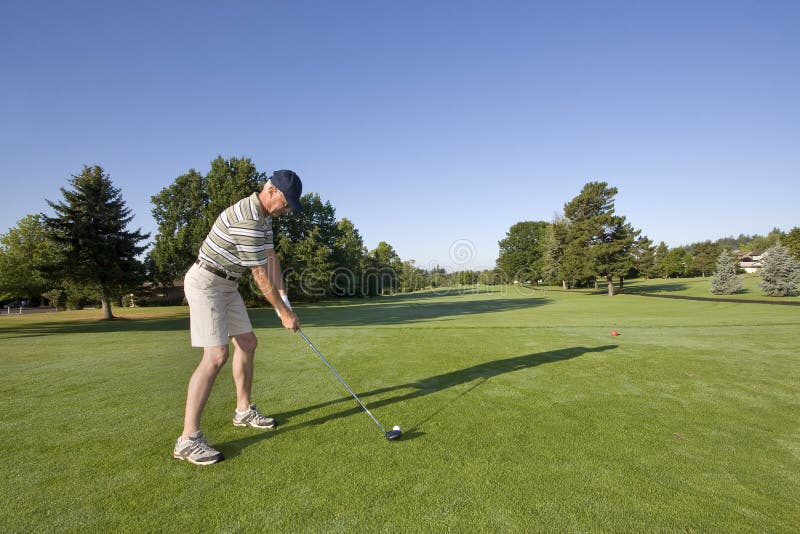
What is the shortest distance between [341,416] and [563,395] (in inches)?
114

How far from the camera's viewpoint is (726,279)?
36.3 metres

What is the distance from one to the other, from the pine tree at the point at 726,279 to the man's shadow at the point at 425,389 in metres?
38.7

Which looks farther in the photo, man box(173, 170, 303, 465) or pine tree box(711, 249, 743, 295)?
pine tree box(711, 249, 743, 295)

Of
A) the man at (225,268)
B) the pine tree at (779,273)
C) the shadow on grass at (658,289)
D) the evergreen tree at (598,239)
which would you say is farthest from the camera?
the shadow on grass at (658,289)

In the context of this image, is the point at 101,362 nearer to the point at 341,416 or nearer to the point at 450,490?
the point at 341,416

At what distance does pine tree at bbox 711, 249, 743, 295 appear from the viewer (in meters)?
35.8

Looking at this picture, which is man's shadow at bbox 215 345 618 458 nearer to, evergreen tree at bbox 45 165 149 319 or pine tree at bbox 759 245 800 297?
evergreen tree at bbox 45 165 149 319

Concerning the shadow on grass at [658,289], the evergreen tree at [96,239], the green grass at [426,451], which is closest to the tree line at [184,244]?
the evergreen tree at [96,239]

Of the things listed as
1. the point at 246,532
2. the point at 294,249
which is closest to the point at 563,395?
the point at 246,532

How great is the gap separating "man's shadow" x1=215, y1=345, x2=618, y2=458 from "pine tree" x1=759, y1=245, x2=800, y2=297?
35.7 metres

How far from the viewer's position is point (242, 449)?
130 inches

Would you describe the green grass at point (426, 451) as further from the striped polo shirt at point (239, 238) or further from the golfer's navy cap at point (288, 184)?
the golfer's navy cap at point (288, 184)

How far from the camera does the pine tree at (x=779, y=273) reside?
3100cm

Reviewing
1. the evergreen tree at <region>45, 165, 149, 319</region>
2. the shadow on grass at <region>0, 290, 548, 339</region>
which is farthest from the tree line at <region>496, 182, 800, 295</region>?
the evergreen tree at <region>45, 165, 149, 319</region>
